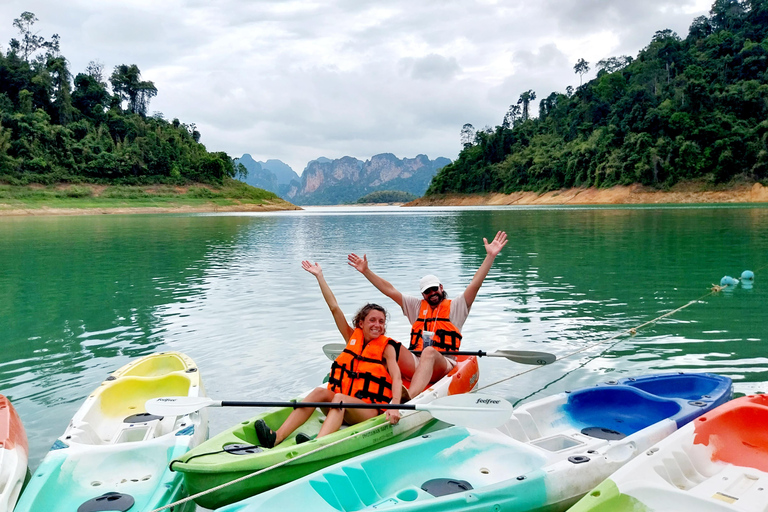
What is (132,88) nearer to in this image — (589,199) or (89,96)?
(89,96)

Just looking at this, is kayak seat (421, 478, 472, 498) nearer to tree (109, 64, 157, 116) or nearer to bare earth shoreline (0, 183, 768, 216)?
bare earth shoreline (0, 183, 768, 216)

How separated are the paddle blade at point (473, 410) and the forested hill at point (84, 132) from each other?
73.4 metres

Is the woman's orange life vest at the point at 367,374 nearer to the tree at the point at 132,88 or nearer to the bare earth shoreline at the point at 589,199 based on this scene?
the bare earth shoreline at the point at 589,199

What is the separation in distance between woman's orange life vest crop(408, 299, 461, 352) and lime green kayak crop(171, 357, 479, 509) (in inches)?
58.0

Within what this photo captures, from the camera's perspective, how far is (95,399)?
620 centimetres

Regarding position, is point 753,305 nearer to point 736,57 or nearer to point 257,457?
point 257,457

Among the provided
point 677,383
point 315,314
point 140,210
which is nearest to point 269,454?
point 677,383

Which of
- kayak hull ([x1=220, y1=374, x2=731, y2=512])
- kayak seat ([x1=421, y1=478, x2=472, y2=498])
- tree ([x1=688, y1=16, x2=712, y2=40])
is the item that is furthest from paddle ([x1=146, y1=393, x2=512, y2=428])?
tree ([x1=688, y1=16, x2=712, y2=40])

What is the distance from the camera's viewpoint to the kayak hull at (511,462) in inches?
158

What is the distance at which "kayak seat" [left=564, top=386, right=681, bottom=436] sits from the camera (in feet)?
19.4

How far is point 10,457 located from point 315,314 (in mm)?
7255

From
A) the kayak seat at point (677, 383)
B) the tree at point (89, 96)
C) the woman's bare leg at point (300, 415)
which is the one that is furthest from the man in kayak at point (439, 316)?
the tree at point (89, 96)

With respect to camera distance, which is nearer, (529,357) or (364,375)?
(364,375)

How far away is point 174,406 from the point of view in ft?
16.7
